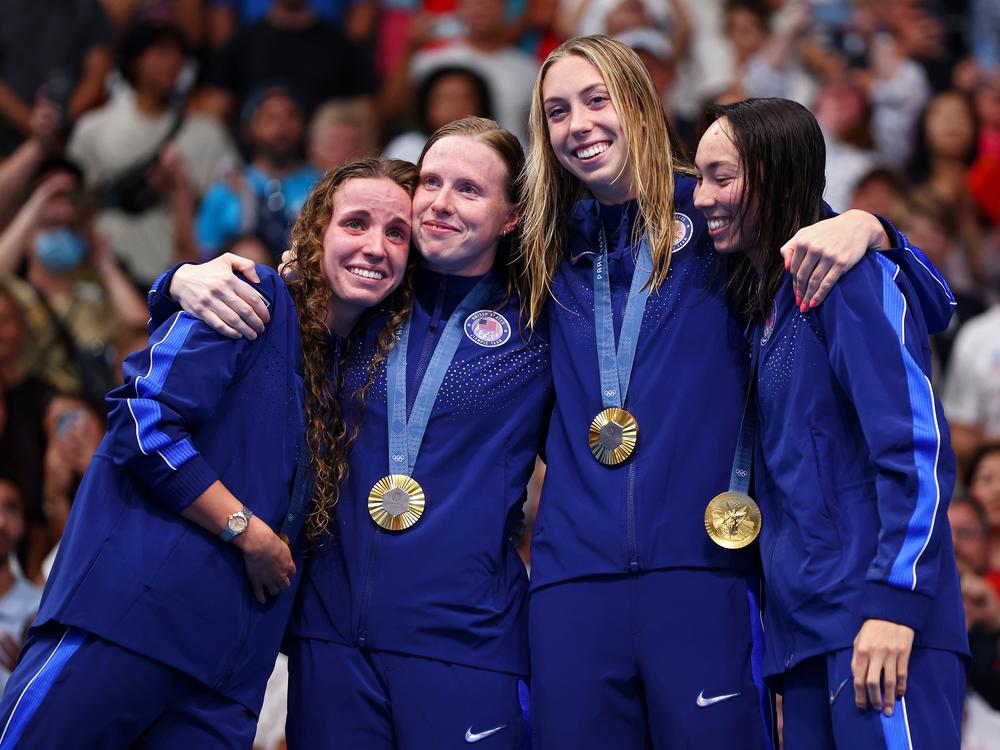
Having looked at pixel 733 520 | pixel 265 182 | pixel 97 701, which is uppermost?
pixel 265 182

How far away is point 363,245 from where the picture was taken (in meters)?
3.87

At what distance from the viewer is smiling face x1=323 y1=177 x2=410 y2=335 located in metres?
3.85

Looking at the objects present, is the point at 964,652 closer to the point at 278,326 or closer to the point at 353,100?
the point at 278,326

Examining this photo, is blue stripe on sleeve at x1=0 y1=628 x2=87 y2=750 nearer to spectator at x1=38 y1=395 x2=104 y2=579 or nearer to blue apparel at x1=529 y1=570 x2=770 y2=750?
blue apparel at x1=529 y1=570 x2=770 y2=750

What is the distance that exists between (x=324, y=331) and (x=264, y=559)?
715 mm

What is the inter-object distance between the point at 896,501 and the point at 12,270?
5.53 meters

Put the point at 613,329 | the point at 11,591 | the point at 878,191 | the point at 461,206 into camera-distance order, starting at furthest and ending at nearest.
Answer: the point at 878,191
the point at 11,591
the point at 461,206
the point at 613,329

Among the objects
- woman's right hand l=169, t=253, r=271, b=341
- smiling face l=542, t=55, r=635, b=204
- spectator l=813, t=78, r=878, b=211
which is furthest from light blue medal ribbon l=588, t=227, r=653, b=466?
Result: spectator l=813, t=78, r=878, b=211

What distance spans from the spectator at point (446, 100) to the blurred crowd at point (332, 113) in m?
0.02

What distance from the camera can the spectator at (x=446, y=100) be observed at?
25.4 feet

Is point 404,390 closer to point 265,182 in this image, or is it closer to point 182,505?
point 182,505

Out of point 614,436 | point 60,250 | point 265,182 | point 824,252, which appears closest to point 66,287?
point 60,250

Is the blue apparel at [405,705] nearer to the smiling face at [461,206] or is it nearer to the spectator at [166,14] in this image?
the smiling face at [461,206]

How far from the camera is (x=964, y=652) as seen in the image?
3.20 metres
